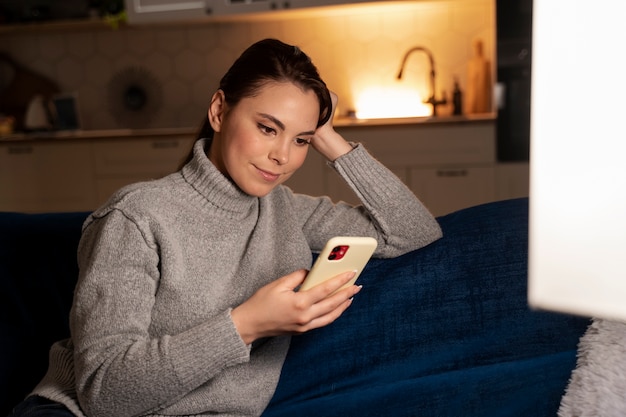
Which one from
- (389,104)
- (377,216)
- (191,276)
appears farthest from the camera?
(389,104)

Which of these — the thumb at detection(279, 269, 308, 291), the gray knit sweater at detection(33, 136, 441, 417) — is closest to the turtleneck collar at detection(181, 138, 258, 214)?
the gray knit sweater at detection(33, 136, 441, 417)

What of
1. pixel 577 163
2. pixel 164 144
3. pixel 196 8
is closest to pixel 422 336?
pixel 577 163

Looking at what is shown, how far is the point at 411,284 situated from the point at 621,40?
1.15 meters

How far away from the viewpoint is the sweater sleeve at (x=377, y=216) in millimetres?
1490

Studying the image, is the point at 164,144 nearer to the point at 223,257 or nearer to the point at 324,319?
the point at 223,257

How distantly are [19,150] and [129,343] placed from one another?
3.41m

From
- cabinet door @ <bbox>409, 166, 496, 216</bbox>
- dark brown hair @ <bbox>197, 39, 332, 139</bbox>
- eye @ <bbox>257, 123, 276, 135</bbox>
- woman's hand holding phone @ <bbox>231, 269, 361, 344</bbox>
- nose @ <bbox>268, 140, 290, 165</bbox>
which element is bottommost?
cabinet door @ <bbox>409, 166, 496, 216</bbox>

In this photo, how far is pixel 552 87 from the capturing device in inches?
13.4

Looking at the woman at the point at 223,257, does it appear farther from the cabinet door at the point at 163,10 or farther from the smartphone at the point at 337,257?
the cabinet door at the point at 163,10

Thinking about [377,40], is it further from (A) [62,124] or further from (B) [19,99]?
(B) [19,99]

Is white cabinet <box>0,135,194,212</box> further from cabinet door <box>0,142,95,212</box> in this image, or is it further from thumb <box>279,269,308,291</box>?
thumb <box>279,269,308,291</box>

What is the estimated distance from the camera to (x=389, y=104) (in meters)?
4.32

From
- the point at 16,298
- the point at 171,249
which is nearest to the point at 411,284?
the point at 171,249

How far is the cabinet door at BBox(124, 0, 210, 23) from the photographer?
13.4 ft
